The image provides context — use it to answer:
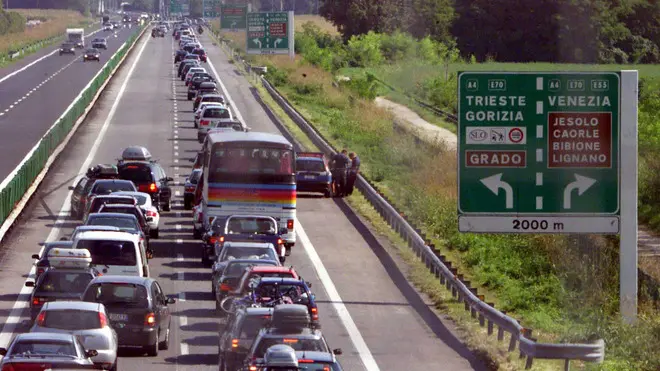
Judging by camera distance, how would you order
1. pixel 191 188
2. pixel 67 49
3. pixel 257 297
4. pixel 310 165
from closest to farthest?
pixel 257 297, pixel 191 188, pixel 310 165, pixel 67 49

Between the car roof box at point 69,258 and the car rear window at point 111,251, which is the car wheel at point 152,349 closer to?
the car roof box at point 69,258

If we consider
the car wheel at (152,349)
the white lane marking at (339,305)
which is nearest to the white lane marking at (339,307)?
the white lane marking at (339,305)

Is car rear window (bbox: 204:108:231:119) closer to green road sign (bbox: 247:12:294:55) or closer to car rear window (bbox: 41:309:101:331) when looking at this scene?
green road sign (bbox: 247:12:294:55)

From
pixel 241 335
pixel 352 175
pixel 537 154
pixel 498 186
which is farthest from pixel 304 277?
pixel 352 175

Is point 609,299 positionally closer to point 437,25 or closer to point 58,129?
point 58,129

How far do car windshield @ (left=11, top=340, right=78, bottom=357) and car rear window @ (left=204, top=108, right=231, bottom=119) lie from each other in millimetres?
44582

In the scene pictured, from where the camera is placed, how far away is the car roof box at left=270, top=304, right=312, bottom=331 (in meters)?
20.2

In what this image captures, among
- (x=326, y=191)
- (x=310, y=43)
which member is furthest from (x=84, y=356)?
(x=310, y=43)

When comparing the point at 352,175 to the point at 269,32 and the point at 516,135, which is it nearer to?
the point at 516,135

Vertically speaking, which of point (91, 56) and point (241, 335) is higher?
point (91, 56)

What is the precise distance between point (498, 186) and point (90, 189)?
1809 cm

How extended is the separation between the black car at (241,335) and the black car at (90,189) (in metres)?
18.7

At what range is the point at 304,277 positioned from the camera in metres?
33.4

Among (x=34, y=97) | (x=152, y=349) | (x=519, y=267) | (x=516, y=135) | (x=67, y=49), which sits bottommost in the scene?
(x=519, y=267)
